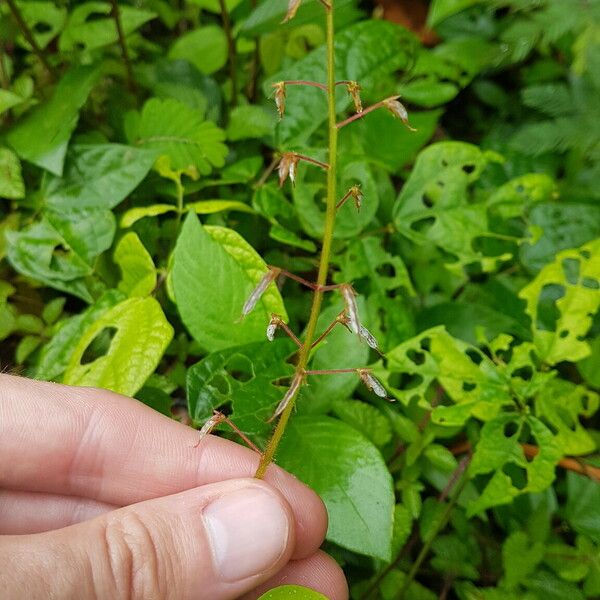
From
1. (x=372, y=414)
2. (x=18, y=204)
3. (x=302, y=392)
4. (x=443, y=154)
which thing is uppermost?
(x=18, y=204)

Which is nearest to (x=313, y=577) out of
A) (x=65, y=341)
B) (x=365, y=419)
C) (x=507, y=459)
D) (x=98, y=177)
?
(x=365, y=419)

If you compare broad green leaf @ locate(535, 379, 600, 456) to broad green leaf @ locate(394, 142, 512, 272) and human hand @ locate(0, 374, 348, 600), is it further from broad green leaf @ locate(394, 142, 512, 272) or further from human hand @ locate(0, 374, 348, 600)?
human hand @ locate(0, 374, 348, 600)

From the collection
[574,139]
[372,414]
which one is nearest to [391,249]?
[372,414]

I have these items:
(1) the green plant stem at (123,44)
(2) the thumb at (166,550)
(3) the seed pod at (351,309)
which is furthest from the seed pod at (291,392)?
(1) the green plant stem at (123,44)

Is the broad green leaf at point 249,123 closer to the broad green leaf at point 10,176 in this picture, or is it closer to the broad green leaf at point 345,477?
the broad green leaf at point 10,176

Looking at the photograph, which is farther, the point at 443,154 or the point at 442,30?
the point at 442,30

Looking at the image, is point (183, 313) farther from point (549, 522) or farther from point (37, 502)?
point (549, 522)

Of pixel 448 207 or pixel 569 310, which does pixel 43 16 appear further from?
pixel 569 310
